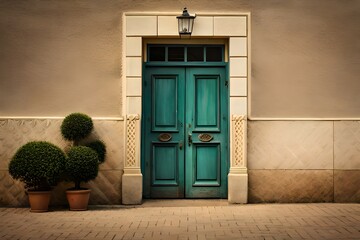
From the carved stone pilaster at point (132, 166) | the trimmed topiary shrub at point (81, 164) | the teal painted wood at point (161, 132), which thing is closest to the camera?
the trimmed topiary shrub at point (81, 164)

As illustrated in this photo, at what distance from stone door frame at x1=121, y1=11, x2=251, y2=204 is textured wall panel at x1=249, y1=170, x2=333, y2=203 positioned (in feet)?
0.86

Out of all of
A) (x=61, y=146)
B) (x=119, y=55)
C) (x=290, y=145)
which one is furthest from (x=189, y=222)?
(x=119, y=55)

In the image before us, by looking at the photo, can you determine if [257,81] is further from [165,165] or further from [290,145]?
[165,165]

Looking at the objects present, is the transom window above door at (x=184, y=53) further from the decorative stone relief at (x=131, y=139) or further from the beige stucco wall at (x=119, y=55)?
the decorative stone relief at (x=131, y=139)

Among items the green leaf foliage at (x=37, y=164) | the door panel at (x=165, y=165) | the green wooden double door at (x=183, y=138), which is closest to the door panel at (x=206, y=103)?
the green wooden double door at (x=183, y=138)

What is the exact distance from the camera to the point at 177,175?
1153cm

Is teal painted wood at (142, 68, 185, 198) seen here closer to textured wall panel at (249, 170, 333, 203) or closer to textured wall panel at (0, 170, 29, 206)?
textured wall panel at (249, 170, 333, 203)

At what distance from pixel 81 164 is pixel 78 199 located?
0.71 m

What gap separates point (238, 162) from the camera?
11.2m

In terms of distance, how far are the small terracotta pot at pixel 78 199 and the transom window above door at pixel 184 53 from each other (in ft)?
9.77

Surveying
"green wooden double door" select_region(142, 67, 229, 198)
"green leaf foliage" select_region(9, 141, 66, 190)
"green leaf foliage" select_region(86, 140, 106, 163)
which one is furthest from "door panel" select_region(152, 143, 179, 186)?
"green leaf foliage" select_region(9, 141, 66, 190)

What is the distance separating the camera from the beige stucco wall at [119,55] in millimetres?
11211

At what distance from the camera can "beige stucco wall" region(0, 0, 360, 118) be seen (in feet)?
36.8

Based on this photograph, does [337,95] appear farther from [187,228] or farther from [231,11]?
[187,228]
